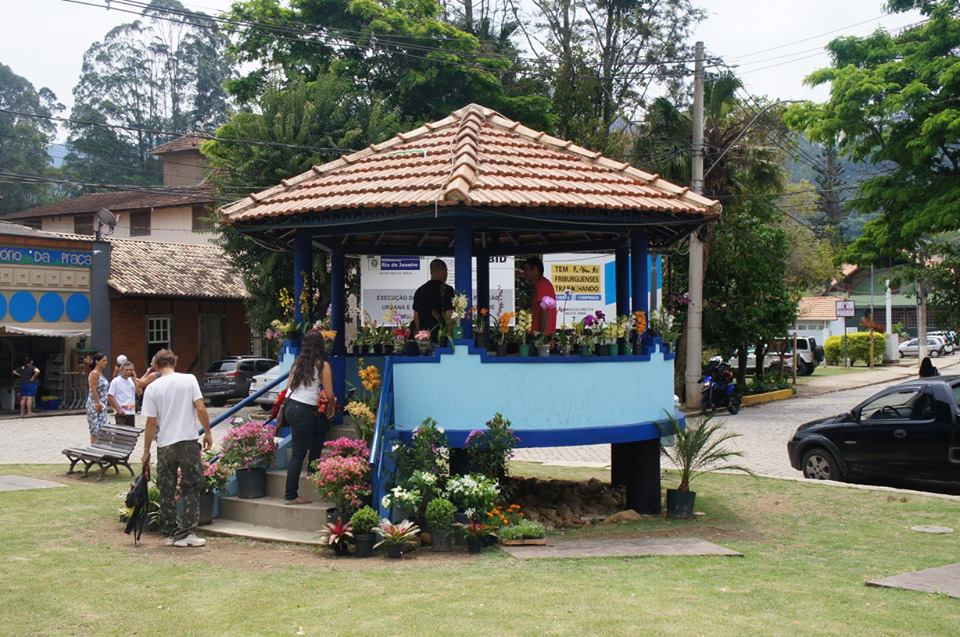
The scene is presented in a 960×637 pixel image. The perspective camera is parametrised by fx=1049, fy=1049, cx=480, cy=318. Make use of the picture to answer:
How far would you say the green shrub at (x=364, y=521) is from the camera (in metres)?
9.60

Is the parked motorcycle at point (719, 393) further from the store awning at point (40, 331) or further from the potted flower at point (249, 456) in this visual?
the store awning at point (40, 331)

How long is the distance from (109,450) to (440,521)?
8080mm

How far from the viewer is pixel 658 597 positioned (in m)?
7.83

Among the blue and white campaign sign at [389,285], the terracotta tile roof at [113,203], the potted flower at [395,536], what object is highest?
the terracotta tile roof at [113,203]

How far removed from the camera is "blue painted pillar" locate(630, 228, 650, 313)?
12.9 m

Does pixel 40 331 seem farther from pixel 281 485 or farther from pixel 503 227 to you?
pixel 503 227

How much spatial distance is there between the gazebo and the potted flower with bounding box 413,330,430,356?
29cm

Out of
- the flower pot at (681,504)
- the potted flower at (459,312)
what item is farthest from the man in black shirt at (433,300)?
the flower pot at (681,504)

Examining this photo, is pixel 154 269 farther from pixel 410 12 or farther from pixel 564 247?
pixel 564 247

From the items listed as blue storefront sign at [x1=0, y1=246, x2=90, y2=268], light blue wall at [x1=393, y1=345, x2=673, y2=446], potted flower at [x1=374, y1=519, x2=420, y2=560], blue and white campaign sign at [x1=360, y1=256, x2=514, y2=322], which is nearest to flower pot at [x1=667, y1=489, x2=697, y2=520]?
light blue wall at [x1=393, y1=345, x2=673, y2=446]

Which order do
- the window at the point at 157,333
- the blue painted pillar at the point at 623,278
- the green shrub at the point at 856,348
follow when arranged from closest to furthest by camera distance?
the blue painted pillar at the point at 623,278 < the window at the point at 157,333 < the green shrub at the point at 856,348

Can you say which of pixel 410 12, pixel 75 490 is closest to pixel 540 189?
pixel 75 490

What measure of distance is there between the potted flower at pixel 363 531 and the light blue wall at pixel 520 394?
5.60 feet

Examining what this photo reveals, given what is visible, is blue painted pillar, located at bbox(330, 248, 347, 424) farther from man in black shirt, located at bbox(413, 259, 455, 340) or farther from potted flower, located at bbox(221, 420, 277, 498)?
potted flower, located at bbox(221, 420, 277, 498)
